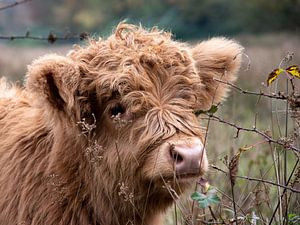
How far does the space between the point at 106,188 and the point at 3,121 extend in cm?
→ 114

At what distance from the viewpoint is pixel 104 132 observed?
5.50 meters

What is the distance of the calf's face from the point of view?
5152mm

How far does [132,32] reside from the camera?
19.0 ft

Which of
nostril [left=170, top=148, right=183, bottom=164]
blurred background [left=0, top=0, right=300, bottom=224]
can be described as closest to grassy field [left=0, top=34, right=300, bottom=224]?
blurred background [left=0, top=0, right=300, bottom=224]

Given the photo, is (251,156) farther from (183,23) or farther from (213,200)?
(183,23)

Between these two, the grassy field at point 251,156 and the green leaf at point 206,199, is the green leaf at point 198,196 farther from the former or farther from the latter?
the grassy field at point 251,156

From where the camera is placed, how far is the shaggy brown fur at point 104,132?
5.24m

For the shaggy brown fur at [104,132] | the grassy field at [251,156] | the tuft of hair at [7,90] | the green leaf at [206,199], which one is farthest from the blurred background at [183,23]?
the green leaf at [206,199]

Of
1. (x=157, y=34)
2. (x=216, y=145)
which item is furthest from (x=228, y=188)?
(x=157, y=34)

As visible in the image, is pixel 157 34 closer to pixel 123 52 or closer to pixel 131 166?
pixel 123 52

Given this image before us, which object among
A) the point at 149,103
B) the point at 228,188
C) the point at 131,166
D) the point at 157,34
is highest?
the point at 157,34

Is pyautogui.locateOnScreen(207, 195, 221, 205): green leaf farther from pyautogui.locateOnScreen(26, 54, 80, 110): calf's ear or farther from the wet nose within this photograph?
pyautogui.locateOnScreen(26, 54, 80, 110): calf's ear

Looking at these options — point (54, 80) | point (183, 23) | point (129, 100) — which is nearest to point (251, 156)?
point (129, 100)

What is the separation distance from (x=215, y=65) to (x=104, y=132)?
41.4 inches
